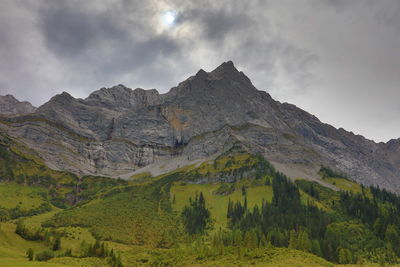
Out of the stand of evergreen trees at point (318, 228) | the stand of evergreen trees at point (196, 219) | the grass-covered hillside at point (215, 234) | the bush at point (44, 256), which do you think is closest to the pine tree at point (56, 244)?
the grass-covered hillside at point (215, 234)

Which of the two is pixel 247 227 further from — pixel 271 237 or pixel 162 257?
pixel 162 257

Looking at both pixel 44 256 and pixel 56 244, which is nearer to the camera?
pixel 44 256

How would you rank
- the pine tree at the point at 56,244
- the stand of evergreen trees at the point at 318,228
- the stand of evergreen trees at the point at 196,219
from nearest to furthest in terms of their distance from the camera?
the pine tree at the point at 56,244 < the stand of evergreen trees at the point at 318,228 < the stand of evergreen trees at the point at 196,219

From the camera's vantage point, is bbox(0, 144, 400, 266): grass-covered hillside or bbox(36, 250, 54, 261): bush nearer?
bbox(36, 250, 54, 261): bush

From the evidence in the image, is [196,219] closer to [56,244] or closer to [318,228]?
[318,228]

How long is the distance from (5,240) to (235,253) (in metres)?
72.0

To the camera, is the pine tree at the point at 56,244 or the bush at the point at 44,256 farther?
the pine tree at the point at 56,244

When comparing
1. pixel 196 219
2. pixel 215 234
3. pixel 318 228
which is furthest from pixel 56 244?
pixel 318 228

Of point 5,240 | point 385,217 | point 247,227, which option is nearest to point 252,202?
point 247,227

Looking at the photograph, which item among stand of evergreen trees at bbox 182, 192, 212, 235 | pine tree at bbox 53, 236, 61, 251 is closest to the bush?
pine tree at bbox 53, 236, 61, 251

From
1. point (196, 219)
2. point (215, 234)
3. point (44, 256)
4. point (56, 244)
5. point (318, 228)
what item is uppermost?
point (318, 228)

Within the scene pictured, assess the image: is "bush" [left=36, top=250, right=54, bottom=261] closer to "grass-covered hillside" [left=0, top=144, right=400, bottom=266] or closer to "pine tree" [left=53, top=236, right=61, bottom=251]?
"grass-covered hillside" [left=0, top=144, right=400, bottom=266]

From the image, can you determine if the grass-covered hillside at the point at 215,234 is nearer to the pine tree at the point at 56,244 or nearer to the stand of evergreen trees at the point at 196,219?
the pine tree at the point at 56,244

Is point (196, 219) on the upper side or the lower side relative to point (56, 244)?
upper
